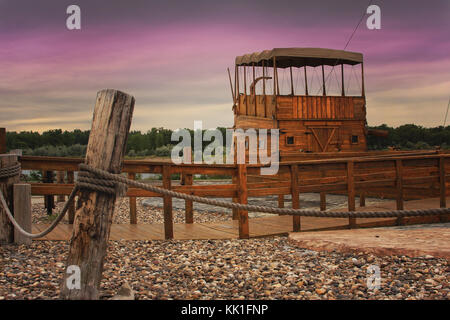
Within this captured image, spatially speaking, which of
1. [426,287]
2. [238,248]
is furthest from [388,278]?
[238,248]

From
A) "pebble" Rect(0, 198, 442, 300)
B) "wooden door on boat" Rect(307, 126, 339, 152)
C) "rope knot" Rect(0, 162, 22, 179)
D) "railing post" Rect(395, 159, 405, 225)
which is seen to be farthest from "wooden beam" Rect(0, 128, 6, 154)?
"wooden door on boat" Rect(307, 126, 339, 152)

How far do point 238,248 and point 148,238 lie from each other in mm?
1765

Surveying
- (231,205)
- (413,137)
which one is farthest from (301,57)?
(413,137)

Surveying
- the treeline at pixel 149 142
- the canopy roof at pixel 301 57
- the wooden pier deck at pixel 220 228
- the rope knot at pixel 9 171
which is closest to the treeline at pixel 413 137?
the treeline at pixel 149 142

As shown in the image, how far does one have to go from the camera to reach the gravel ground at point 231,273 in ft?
14.5

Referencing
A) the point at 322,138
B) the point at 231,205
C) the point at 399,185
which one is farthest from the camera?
the point at 322,138

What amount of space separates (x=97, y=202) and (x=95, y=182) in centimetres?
18

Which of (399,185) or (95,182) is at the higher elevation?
(95,182)

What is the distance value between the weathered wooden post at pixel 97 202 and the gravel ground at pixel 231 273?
2.23ft

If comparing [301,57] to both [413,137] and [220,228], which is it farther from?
[413,137]

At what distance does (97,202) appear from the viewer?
11.6ft

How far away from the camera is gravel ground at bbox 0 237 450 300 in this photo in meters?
4.43

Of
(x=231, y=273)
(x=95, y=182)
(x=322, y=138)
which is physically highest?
(x=322, y=138)

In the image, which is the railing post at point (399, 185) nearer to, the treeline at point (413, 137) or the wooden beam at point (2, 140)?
the wooden beam at point (2, 140)
